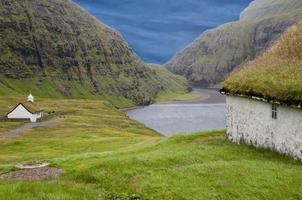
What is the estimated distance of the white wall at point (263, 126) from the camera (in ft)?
92.7

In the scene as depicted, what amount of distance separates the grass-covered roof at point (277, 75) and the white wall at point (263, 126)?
2.66 feet

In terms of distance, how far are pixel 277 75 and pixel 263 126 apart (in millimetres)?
3801

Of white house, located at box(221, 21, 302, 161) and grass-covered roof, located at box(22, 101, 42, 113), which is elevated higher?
white house, located at box(221, 21, 302, 161)

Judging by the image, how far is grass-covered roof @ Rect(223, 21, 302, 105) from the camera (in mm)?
28812

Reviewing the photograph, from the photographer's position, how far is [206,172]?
78.9ft

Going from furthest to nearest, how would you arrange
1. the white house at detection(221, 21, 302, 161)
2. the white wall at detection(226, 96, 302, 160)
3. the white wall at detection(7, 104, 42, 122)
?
the white wall at detection(7, 104, 42, 122), the white house at detection(221, 21, 302, 161), the white wall at detection(226, 96, 302, 160)

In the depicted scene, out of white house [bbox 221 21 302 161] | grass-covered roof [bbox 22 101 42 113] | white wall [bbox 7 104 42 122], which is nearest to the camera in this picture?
white house [bbox 221 21 302 161]

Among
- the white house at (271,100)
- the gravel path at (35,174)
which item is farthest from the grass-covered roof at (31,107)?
the gravel path at (35,174)

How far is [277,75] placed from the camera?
102 ft

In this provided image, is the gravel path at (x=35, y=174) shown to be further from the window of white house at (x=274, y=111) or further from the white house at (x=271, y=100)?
the window of white house at (x=274, y=111)

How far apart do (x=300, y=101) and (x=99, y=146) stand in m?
41.9

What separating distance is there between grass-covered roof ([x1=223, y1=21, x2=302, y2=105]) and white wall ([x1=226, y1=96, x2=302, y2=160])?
2.66 feet

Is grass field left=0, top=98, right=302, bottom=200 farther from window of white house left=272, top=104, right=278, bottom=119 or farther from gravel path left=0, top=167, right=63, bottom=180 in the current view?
window of white house left=272, top=104, right=278, bottom=119

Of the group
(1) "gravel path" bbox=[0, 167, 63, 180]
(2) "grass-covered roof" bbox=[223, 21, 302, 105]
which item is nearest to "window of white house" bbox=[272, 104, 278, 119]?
(2) "grass-covered roof" bbox=[223, 21, 302, 105]
